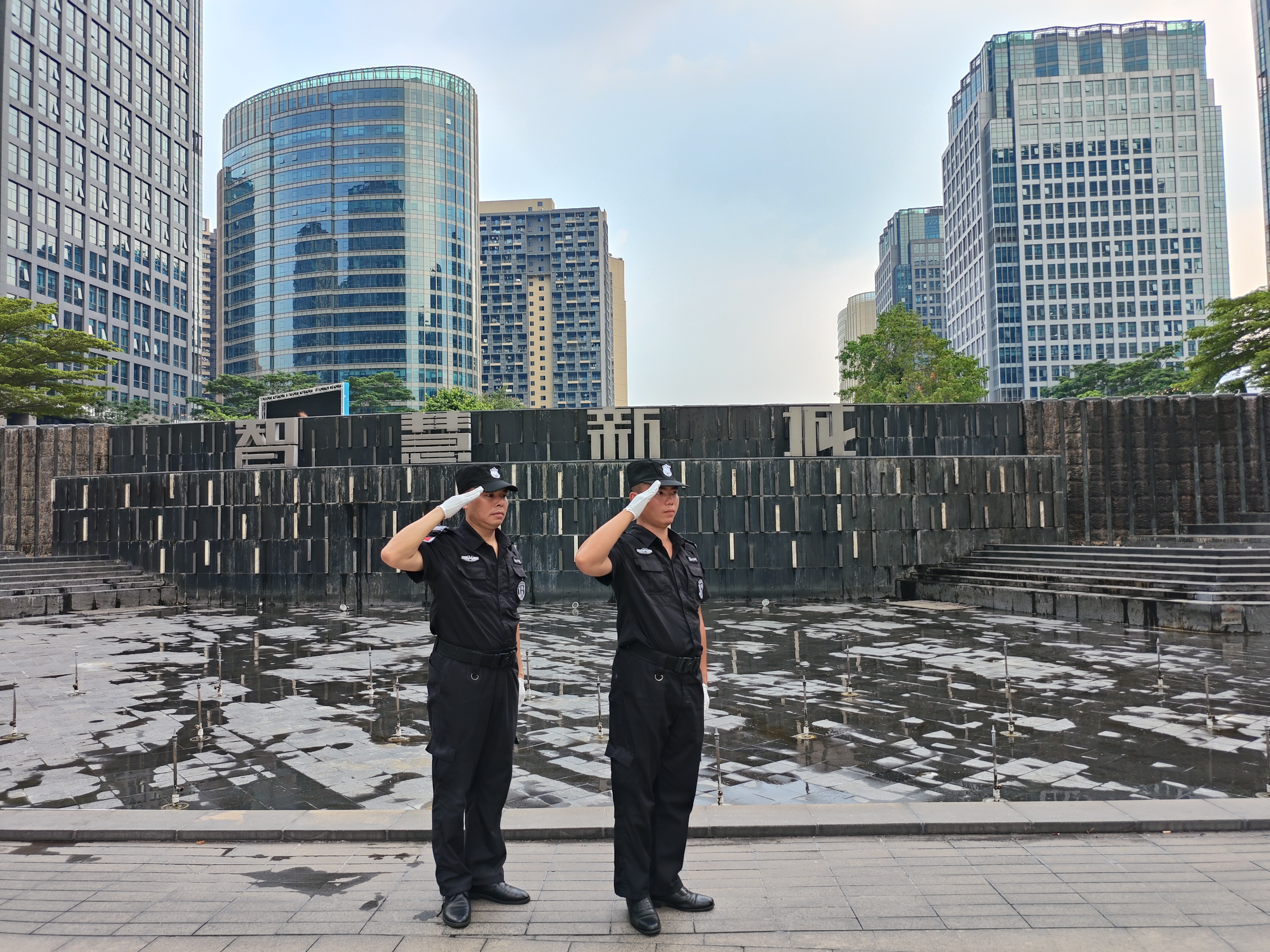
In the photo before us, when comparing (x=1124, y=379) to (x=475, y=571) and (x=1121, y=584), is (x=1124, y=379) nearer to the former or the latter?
(x=1121, y=584)

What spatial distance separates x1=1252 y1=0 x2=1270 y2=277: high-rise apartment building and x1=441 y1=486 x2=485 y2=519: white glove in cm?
13909

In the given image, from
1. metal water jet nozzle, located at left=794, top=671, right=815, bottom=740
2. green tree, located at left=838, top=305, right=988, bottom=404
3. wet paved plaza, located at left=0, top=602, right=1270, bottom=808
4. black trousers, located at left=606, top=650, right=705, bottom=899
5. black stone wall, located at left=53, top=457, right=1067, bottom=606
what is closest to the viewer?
black trousers, located at left=606, top=650, right=705, bottom=899

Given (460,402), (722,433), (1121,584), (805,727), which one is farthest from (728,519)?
(460,402)

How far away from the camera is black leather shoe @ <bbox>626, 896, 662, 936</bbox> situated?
12.9ft

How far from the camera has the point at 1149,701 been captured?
9680 mm

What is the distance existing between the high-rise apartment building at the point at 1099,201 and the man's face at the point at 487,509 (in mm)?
128048

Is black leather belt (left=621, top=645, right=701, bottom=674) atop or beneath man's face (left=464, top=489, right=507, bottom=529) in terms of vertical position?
beneath

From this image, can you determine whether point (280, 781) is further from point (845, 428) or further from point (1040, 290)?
point (1040, 290)

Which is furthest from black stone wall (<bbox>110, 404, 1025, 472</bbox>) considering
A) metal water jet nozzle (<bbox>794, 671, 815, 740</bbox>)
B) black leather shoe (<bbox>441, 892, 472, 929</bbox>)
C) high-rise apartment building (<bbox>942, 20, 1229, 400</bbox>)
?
high-rise apartment building (<bbox>942, 20, 1229, 400</bbox>)

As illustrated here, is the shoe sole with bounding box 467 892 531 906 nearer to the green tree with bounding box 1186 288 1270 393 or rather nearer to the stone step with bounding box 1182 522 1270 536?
the stone step with bounding box 1182 522 1270 536

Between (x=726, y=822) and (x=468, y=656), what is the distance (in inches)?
97.1

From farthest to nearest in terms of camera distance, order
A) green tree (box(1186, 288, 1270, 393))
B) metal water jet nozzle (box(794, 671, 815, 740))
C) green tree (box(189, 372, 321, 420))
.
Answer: green tree (box(189, 372, 321, 420))
green tree (box(1186, 288, 1270, 393))
metal water jet nozzle (box(794, 671, 815, 740))

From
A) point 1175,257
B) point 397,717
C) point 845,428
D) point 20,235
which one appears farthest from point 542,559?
point 1175,257

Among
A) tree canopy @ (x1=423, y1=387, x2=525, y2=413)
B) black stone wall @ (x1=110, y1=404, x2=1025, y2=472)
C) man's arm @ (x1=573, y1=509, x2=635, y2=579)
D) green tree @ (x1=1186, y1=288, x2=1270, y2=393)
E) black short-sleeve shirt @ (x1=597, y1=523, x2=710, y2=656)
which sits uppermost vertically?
tree canopy @ (x1=423, y1=387, x2=525, y2=413)
